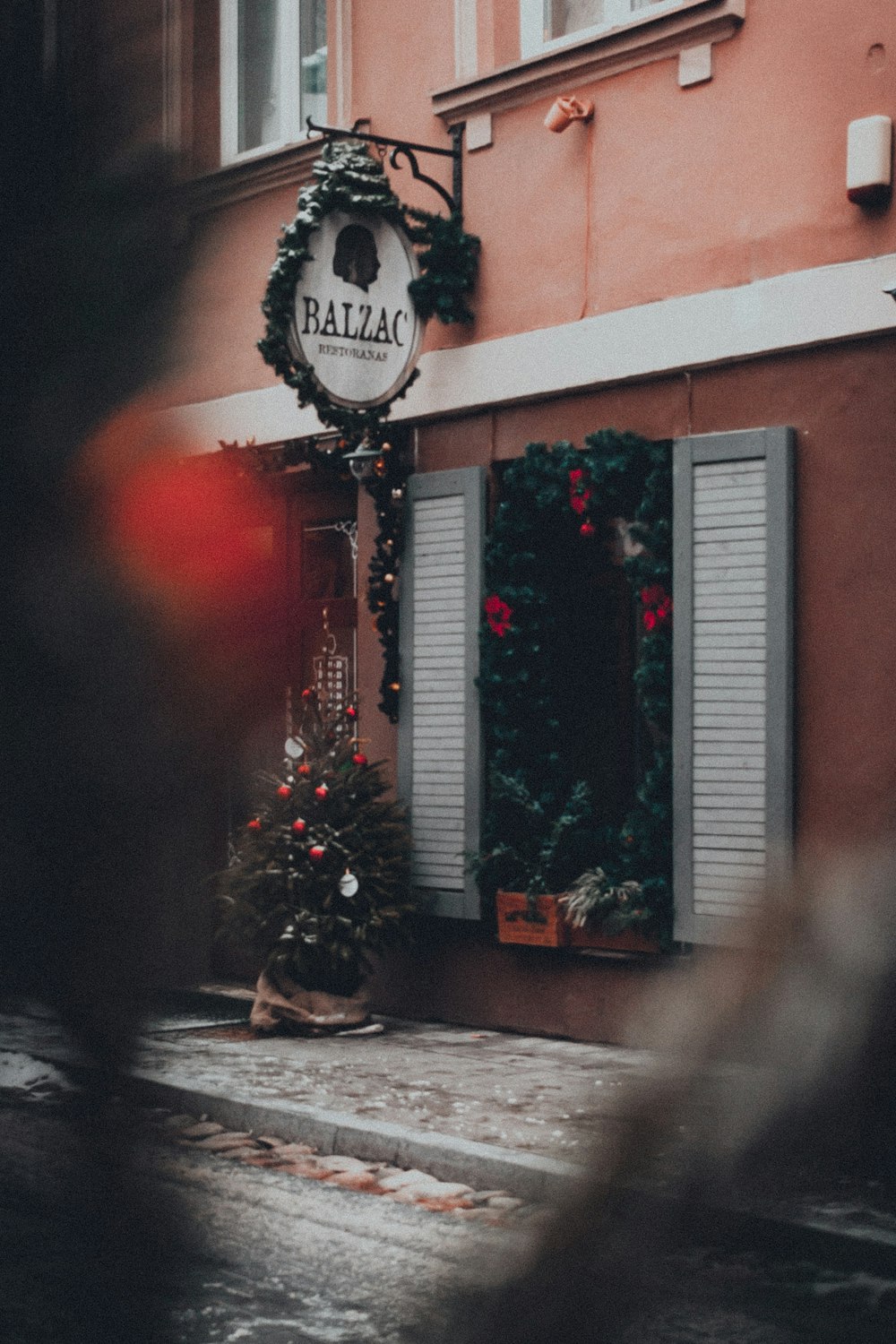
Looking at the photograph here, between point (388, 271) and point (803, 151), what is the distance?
174cm

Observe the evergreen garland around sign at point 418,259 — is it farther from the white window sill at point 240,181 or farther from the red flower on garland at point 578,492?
the white window sill at point 240,181

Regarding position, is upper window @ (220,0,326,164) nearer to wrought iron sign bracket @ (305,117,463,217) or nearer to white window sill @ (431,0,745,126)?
white window sill @ (431,0,745,126)

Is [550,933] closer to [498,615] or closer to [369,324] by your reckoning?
[498,615]

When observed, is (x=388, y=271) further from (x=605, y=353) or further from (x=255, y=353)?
(x=255, y=353)

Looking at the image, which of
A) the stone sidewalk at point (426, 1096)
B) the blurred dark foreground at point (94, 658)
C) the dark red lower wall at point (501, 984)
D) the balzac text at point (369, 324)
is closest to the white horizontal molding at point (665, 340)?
the balzac text at point (369, 324)

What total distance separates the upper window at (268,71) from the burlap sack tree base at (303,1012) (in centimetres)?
657

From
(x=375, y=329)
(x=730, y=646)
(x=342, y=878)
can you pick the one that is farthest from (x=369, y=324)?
(x=342, y=878)

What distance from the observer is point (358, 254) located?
6148 mm

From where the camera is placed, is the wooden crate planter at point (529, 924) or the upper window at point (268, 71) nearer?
the upper window at point (268, 71)

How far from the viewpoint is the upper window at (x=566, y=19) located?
7.52m

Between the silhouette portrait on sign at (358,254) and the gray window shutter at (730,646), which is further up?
the silhouette portrait on sign at (358,254)

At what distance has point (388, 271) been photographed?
7.41m

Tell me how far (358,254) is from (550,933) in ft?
9.59

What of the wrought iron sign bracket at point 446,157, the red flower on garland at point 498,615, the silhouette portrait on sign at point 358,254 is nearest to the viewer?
the silhouette portrait on sign at point 358,254
